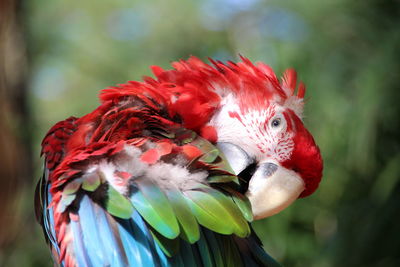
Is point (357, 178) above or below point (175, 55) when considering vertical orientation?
below

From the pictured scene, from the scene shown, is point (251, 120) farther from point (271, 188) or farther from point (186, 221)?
point (186, 221)

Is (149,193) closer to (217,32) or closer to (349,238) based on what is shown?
(349,238)

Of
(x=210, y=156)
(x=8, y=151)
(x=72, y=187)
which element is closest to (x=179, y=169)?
(x=210, y=156)

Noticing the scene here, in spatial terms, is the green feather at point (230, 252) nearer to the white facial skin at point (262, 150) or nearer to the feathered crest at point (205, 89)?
the white facial skin at point (262, 150)

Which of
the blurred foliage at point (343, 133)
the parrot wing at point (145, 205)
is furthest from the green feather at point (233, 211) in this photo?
the blurred foliage at point (343, 133)

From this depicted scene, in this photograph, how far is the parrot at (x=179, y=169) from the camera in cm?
80

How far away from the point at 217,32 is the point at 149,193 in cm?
201

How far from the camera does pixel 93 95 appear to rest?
161 inches

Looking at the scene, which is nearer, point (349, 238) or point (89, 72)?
point (349, 238)

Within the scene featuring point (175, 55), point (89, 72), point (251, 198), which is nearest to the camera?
point (251, 198)

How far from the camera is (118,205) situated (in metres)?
0.79

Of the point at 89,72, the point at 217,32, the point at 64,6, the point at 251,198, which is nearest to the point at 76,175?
the point at 251,198

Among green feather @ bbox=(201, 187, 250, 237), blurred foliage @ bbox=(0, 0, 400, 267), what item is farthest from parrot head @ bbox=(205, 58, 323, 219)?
blurred foliage @ bbox=(0, 0, 400, 267)

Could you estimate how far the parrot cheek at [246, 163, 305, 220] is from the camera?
3.08 feet
